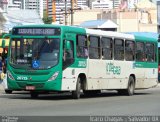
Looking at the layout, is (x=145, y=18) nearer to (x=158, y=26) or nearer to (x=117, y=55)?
(x=158, y=26)

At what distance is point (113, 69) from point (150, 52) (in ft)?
15.0

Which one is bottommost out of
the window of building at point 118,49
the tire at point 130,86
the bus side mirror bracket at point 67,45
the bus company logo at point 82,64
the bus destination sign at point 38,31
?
the tire at point 130,86

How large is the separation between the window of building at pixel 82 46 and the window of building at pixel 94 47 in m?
0.44

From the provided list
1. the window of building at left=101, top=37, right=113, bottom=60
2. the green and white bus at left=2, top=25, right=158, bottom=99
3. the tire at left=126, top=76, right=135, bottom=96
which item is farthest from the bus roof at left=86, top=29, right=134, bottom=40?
the tire at left=126, top=76, right=135, bottom=96

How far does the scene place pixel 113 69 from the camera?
83.0 ft

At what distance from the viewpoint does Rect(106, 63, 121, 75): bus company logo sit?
24891 millimetres

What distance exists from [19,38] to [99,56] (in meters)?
3.98

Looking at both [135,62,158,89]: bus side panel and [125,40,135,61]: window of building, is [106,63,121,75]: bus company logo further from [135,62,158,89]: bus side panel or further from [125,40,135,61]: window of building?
[135,62,158,89]: bus side panel

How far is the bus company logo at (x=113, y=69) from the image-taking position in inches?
980

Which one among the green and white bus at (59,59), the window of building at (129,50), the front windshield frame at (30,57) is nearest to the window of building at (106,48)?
the green and white bus at (59,59)

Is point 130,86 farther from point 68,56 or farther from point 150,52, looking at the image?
point 68,56

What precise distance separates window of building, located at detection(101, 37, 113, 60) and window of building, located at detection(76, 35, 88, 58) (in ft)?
5.33

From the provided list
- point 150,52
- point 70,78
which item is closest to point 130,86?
point 150,52

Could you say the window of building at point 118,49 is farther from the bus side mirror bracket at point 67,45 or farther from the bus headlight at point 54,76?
the bus headlight at point 54,76
